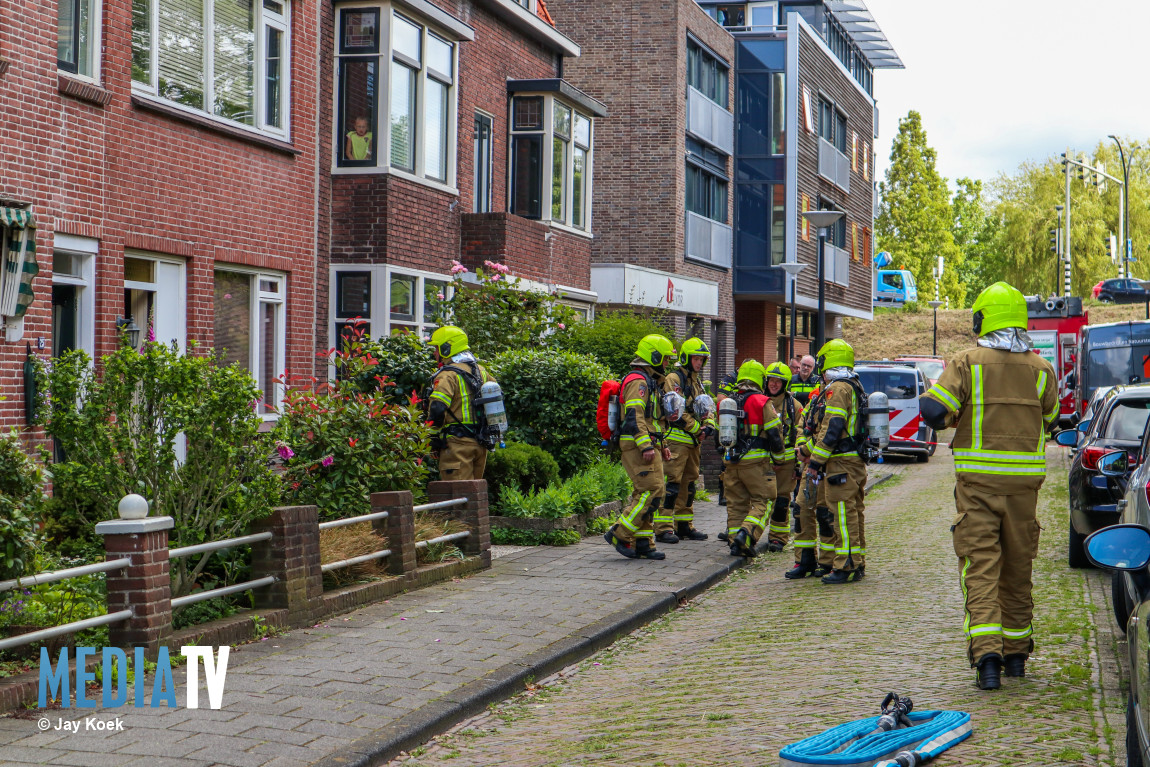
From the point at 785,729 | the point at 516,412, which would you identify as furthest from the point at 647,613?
the point at 516,412

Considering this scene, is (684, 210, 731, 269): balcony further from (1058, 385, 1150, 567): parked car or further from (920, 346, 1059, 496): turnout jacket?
(920, 346, 1059, 496): turnout jacket

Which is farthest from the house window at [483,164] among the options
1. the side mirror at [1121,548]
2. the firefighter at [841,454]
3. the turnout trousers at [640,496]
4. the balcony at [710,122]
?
the side mirror at [1121,548]

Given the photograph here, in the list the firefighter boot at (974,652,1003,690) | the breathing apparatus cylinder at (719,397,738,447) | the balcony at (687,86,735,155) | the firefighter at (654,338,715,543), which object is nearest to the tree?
the balcony at (687,86,735,155)

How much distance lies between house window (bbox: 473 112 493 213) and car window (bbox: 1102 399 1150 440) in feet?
36.1

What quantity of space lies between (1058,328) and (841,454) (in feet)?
92.9

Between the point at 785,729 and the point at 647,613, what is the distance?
3.08 metres

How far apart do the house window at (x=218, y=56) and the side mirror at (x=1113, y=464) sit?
9291 millimetres

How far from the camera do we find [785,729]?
5891mm

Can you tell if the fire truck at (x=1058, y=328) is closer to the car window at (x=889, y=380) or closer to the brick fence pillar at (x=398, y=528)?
the car window at (x=889, y=380)

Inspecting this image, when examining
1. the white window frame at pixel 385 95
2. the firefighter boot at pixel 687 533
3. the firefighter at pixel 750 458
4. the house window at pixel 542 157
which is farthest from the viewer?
the house window at pixel 542 157

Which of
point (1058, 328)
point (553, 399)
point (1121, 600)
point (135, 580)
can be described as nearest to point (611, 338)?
point (553, 399)

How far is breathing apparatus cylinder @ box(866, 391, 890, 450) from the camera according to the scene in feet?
32.0

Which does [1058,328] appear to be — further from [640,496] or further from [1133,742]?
[1133,742]

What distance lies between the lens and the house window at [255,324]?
13953 millimetres
